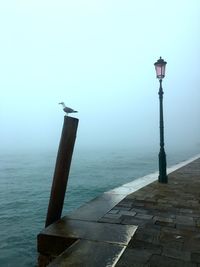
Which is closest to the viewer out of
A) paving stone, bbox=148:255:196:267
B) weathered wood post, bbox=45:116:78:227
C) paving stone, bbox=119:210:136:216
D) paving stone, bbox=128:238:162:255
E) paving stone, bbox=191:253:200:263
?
paving stone, bbox=148:255:196:267

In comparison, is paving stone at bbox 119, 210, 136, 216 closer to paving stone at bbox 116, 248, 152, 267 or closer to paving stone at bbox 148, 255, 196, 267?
paving stone at bbox 116, 248, 152, 267

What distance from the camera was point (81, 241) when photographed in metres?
4.38

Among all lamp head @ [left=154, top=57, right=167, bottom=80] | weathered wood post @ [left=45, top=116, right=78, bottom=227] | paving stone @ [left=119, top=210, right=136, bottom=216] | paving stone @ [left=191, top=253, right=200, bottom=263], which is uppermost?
lamp head @ [left=154, top=57, right=167, bottom=80]

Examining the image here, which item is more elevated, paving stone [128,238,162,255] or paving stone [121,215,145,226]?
paving stone [128,238,162,255]

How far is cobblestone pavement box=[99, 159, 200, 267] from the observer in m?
3.80

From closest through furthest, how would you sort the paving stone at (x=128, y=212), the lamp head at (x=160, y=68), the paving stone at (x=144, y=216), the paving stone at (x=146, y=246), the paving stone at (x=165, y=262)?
the paving stone at (x=165, y=262) → the paving stone at (x=146, y=246) → the paving stone at (x=144, y=216) → the paving stone at (x=128, y=212) → the lamp head at (x=160, y=68)

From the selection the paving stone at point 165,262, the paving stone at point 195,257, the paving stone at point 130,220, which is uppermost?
the paving stone at point 165,262

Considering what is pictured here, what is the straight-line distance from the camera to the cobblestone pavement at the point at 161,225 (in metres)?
3.80

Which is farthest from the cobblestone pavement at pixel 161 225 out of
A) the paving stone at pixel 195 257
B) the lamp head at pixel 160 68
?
the lamp head at pixel 160 68

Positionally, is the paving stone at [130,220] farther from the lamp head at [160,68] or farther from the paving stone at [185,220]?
the lamp head at [160,68]

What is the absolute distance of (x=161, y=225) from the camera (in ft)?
17.0

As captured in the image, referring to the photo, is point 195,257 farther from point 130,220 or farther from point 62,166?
point 62,166

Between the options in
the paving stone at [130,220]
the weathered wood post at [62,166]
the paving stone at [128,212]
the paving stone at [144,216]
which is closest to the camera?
the paving stone at [130,220]

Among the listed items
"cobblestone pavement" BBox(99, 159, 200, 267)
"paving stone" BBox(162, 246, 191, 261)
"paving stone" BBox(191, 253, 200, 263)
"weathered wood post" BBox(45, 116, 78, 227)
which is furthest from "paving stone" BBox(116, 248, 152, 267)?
"weathered wood post" BBox(45, 116, 78, 227)
